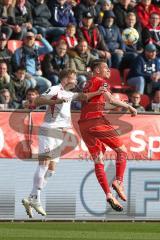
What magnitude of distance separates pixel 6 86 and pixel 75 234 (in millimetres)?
5402

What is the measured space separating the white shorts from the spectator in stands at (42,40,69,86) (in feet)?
15.6

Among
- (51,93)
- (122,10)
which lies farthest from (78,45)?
(51,93)

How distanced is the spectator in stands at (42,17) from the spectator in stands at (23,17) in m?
0.27

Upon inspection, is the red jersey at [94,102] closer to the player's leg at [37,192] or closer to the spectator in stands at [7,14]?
the player's leg at [37,192]

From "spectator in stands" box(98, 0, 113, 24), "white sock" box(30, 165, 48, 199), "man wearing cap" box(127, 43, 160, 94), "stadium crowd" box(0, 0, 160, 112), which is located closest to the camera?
"white sock" box(30, 165, 48, 199)

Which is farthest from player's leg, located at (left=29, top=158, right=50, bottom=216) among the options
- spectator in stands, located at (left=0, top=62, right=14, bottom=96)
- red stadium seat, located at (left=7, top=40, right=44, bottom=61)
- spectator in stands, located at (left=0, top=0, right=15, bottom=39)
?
spectator in stands, located at (left=0, top=0, right=15, bottom=39)

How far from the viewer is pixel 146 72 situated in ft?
66.8

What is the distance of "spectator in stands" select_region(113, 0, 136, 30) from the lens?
70.5 feet

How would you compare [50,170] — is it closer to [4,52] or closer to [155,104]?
[155,104]

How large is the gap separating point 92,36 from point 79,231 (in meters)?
7.84

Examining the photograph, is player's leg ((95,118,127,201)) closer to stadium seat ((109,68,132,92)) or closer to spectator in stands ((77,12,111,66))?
stadium seat ((109,68,132,92))

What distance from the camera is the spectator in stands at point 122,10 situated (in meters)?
21.5

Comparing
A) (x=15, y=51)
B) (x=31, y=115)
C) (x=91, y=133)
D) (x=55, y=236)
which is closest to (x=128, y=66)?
(x=15, y=51)

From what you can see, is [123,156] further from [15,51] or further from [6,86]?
[15,51]
